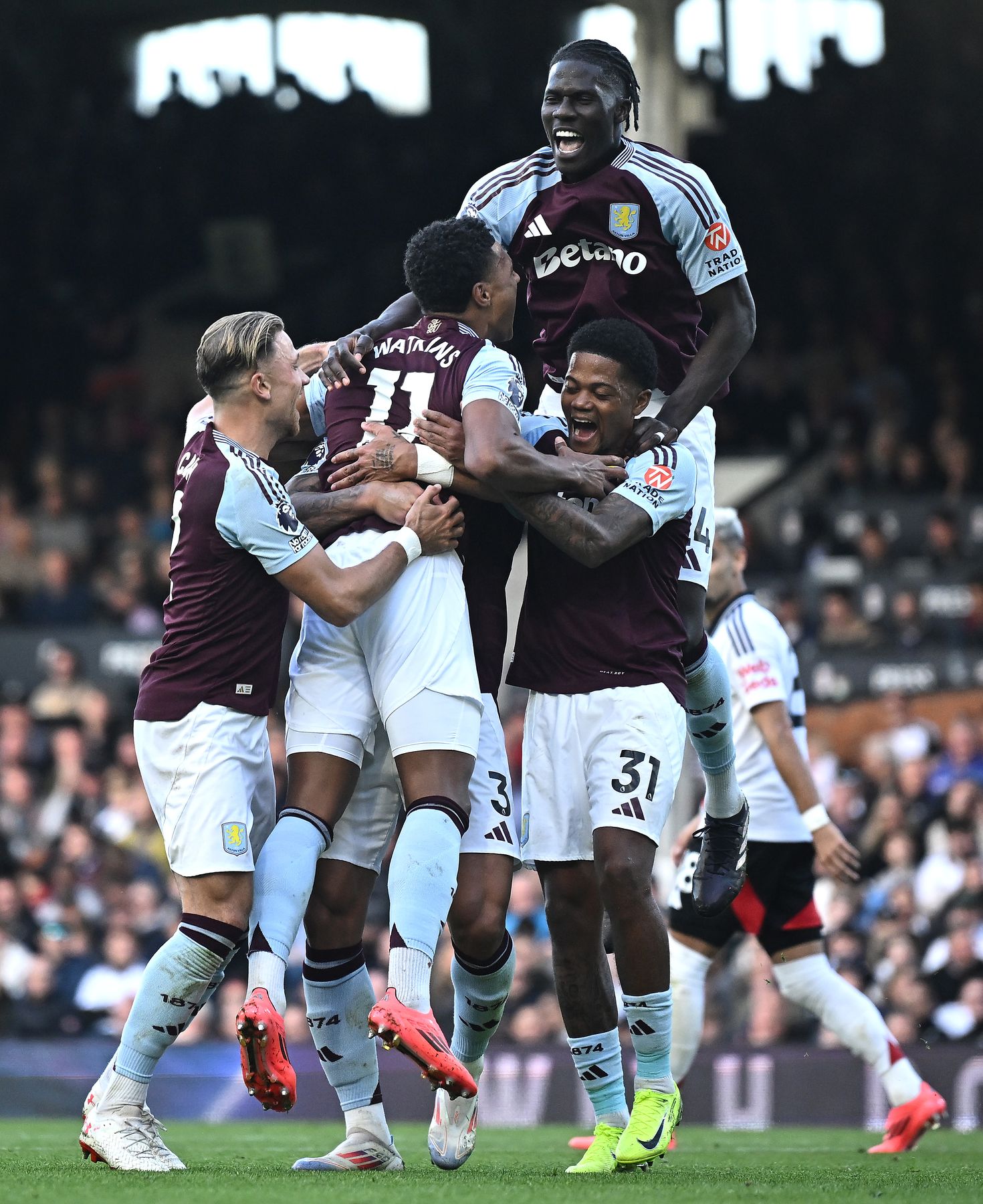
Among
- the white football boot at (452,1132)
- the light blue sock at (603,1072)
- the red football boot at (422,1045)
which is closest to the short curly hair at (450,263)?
the red football boot at (422,1045)

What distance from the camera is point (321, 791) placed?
5.36 m

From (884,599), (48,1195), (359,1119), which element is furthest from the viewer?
(884,599)

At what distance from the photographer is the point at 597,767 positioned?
5.55m

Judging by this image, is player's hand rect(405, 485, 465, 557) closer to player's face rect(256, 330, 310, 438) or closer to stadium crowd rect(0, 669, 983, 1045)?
player's face rect(256, 330, 310, 438)

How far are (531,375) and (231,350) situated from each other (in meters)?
13.5

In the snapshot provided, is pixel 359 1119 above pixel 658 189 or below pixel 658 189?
below

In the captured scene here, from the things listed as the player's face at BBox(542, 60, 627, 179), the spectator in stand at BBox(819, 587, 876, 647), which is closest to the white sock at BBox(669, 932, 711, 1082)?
the player's face at BBox(542, 60, 627, 179)

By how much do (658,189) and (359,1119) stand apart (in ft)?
9.82

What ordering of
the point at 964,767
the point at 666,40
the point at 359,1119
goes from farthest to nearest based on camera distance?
the point at 666,40
the point at 964,767
the point at 359,1119

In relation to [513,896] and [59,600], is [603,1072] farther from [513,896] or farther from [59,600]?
[59,600]

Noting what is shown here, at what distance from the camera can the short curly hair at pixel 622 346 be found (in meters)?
5.67

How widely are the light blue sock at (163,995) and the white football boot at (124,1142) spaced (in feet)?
0.13

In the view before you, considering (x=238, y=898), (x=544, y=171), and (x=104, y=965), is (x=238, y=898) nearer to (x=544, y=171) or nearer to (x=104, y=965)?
(x=544, y=171)

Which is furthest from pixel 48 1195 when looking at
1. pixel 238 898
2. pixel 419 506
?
pixel 419 506
